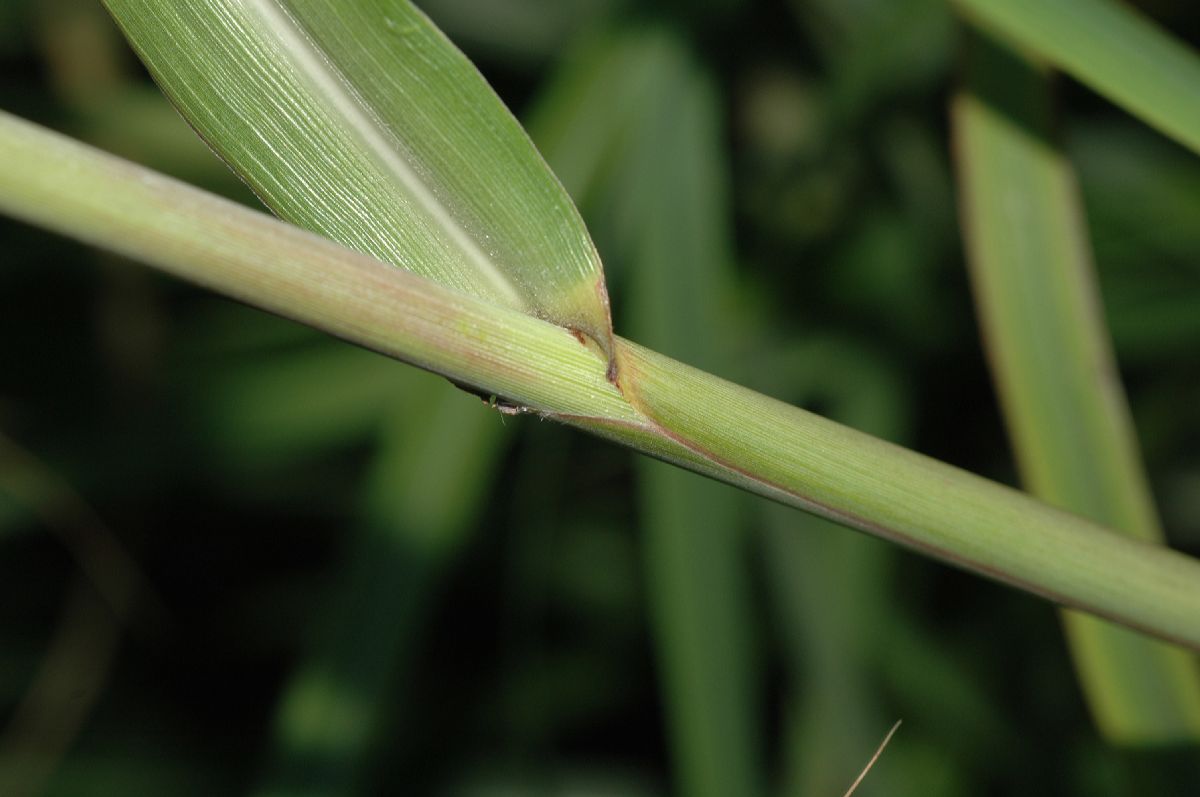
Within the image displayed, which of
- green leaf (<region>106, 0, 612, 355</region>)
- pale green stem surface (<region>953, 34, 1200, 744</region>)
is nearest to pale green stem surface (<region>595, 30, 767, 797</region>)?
pale green stem surface (<region>953, 34, 1200, 744</region>)

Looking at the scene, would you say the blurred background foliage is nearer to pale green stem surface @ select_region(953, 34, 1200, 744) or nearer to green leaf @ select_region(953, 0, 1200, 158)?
pale green stem surface @ select_region(953, 34, 1200, 744)

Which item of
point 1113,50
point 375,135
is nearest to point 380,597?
point 375,135

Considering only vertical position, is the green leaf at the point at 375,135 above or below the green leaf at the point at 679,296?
above

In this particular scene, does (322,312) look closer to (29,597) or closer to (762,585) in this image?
(762,585)

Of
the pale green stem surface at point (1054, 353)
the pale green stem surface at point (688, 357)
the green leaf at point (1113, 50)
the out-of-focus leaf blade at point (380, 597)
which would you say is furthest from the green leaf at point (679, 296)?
the green leaf at point (1113, 50)

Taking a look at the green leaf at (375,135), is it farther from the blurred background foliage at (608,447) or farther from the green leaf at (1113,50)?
the blurred background foliage at (608,447)

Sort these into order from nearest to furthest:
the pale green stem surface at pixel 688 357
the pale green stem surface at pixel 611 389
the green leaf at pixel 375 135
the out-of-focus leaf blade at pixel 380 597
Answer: the pale green stem surface at pixel 611 389
the green leaf at pixel 375 135
the out-of-focus leaf blade at pixel 380 597
the pale green stem surface at pixel 688 357

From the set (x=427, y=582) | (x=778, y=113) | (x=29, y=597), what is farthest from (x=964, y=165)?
(x=29, y=597)
